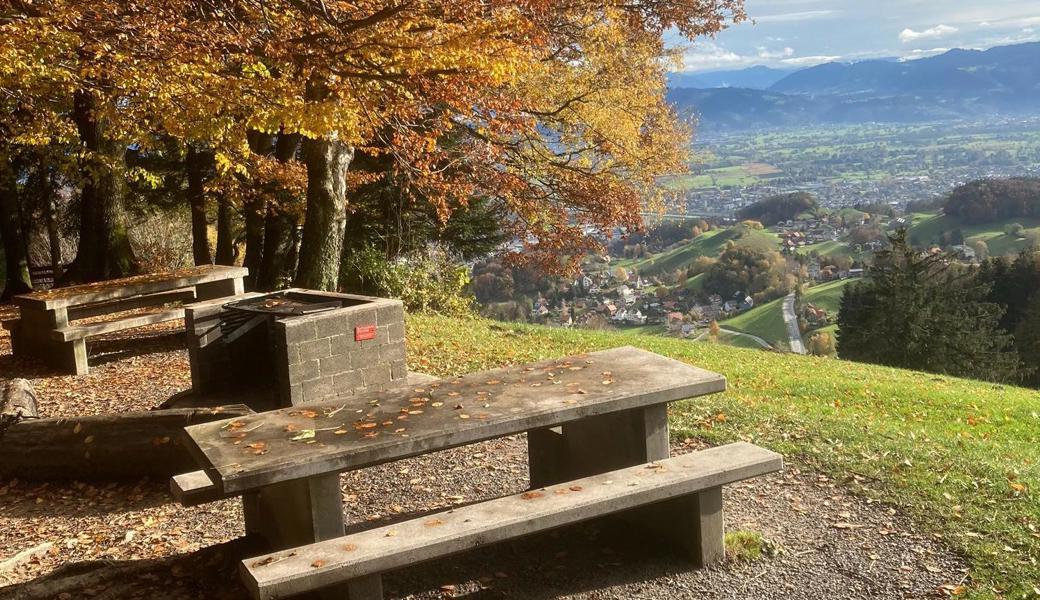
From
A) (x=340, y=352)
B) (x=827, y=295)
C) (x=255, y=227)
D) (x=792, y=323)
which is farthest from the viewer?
(x=827, y=295)

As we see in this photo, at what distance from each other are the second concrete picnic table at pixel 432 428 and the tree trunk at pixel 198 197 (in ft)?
52.0

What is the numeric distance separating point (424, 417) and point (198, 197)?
16.9 m

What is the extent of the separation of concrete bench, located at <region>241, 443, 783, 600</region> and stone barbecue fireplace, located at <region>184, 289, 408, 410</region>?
4.17m

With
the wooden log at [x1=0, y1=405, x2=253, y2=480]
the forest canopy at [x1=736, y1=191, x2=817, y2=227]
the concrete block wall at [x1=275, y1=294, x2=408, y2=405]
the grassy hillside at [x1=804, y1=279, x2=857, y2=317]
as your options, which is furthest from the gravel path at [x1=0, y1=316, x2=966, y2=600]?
the forest canopy at [x1=736, y1=191, x2=817, y2=227]

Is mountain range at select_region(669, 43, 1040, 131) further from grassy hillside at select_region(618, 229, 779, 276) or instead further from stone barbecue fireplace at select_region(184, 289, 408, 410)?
stone barbecue fireplace at select_region(184, 289, 408, 410)

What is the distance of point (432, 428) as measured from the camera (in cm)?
429

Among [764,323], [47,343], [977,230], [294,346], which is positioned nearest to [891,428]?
[294,346]

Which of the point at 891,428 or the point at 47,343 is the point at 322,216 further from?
the point at 891,428

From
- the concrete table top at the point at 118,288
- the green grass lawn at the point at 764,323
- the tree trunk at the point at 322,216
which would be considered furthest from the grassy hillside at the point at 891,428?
the green grass lawn at the point at 764,323

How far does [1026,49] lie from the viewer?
7121 inches

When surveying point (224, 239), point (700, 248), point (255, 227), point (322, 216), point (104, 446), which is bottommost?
point (700, 248)

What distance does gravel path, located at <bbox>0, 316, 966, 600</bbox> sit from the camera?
456 centimetres

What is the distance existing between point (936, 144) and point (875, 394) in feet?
496

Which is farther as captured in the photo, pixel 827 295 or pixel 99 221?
pixel 827 295
